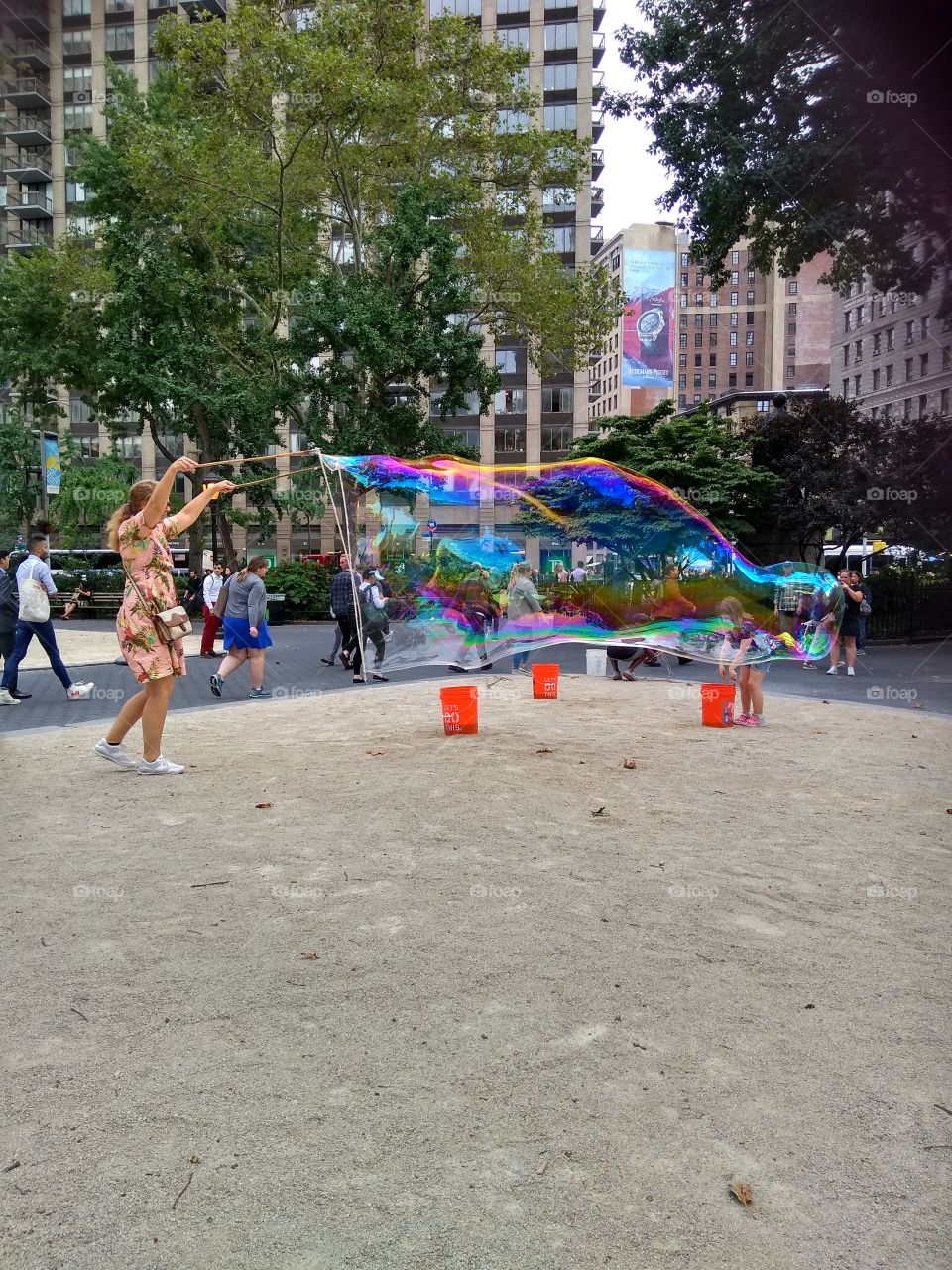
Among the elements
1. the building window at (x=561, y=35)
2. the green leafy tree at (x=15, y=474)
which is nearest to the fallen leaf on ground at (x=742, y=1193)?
the green leafy tree at (x=15, y=474)

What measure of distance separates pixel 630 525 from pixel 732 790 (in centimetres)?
241

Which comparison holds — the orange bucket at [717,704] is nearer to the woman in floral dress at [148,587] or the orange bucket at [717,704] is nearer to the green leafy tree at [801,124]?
the woman in floral dress at [148,587]

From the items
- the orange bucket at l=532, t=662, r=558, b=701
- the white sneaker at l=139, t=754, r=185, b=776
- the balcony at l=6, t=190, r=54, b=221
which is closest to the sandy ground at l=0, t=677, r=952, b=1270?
the white sneaker at l=139, t=754, r=185, b=776

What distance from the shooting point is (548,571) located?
29.5 ft

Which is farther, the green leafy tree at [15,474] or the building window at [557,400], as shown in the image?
the building window at [557,400]

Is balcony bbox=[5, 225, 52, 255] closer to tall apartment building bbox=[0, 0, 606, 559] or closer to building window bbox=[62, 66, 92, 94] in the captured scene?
tall apartment building bbox=[0, 0, 606, 559]

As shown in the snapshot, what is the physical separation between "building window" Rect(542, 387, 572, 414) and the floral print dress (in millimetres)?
50927

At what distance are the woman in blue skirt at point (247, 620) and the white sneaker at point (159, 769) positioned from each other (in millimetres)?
4826

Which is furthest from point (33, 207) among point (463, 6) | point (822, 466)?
point (822, 466)

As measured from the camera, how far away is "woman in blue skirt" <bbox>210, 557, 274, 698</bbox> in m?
12.2

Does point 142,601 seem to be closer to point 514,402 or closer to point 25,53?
point 25,53

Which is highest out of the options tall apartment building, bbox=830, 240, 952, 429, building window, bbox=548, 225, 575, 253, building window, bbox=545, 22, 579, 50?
building window, bbox=545, 22, 579, 50

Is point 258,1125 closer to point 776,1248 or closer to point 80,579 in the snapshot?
point 776,1248

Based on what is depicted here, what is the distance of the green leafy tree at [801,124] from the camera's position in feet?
54.6
